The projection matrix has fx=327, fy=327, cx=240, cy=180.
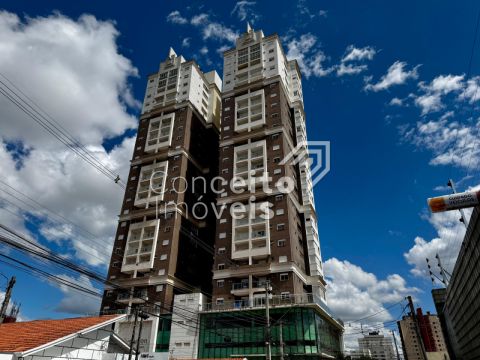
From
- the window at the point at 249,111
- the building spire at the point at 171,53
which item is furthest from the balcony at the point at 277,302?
the building spire at the point at 171,53

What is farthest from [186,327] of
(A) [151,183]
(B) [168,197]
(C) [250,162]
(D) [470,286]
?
(D) [470,286]

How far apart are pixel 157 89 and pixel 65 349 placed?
63561 millimetres

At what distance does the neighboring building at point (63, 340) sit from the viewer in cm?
1627

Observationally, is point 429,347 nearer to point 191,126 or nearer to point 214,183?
point 214,183

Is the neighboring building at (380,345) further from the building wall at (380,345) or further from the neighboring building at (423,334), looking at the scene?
the neighboring building at (423,334)

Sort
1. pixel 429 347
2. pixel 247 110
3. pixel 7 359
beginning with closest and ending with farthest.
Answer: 1. pixel 7 359
2. pixel 247 110
3. pixel 429 347

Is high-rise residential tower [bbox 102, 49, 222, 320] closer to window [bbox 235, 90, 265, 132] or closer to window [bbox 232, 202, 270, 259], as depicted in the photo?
window [bbox 232, 202, 270, 259]

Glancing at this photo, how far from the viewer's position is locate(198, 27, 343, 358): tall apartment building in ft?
135

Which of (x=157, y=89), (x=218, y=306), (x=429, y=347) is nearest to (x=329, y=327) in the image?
(x=218, y=306)

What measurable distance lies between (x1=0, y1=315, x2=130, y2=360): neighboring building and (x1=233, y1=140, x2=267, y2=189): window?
119ft

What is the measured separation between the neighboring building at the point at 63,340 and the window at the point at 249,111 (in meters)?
45.0

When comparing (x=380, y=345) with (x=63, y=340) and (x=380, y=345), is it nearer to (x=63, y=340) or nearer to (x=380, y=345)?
(x=380, y=345)

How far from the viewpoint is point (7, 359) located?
1584 cm

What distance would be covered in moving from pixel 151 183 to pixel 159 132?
41.0 feet
